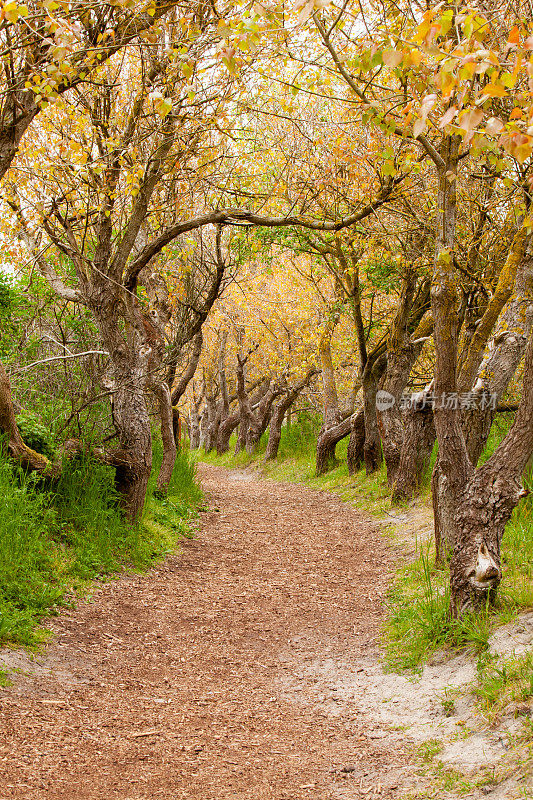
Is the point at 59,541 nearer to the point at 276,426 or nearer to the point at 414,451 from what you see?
the point at 414,451

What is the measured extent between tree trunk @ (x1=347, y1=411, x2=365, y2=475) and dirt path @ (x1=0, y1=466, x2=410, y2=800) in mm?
6018

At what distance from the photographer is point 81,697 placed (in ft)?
16.5

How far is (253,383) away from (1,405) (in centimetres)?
2355

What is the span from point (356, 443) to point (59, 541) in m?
9.47

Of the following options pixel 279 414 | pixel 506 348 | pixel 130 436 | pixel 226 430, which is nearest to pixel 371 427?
pixel 130 436

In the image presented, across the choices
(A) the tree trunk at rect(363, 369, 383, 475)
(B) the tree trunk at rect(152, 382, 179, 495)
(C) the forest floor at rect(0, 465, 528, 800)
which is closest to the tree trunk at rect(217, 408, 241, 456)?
(A) the tree trunk at rect(363, 369, 383, 475)

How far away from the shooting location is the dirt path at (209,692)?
12.8 feet

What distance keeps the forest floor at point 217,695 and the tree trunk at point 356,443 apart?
21.2 feet

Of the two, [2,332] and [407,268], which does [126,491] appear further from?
[407,268]

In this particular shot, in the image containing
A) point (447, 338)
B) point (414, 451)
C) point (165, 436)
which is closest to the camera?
point (447, 338)

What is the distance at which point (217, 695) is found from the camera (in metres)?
5.32

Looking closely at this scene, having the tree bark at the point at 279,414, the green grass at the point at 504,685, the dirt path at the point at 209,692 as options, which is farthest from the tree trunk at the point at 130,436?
the tree bark at the point at 279,414

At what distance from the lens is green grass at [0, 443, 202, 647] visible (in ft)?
20.0

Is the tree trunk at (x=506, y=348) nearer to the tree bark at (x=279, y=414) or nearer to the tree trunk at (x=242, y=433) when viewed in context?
the tree bark at (x=279, y=414)
